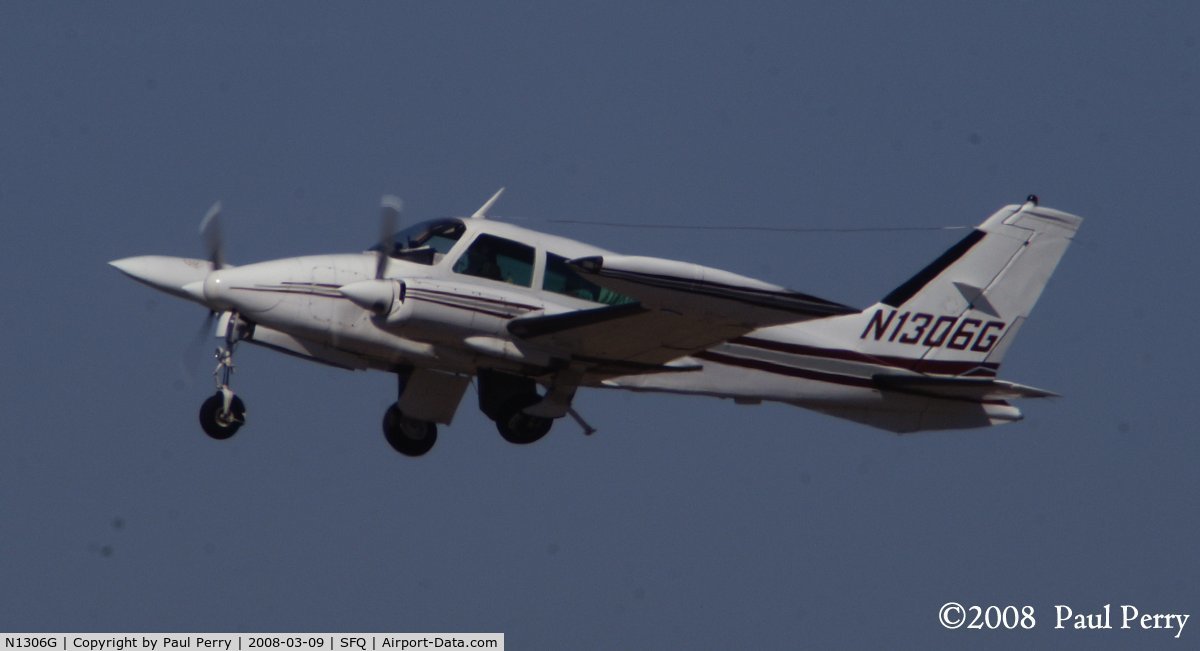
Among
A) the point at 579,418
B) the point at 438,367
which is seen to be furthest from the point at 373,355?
the point at 579,418

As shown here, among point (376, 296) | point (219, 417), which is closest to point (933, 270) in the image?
point (376, 296)

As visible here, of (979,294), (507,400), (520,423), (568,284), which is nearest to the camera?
(568,284)

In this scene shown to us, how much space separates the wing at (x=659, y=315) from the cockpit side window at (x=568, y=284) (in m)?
0.68

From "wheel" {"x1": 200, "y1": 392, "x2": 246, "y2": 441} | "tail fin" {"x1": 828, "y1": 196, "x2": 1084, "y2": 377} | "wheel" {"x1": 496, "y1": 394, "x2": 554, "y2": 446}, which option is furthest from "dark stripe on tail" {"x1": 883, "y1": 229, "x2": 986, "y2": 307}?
"wheel" {"x1": 200, "y1": 392, "x2": 246, "y2": 441}

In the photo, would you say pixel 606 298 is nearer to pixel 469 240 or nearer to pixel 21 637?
pixel 469 240

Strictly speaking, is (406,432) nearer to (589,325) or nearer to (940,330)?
(589,325)

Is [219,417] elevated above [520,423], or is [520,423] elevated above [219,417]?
[520,423]

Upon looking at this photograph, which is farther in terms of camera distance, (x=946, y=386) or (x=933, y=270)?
(x=933, y=270)

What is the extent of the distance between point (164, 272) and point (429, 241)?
3150mm

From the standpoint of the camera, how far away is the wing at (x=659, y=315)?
61.3 feet

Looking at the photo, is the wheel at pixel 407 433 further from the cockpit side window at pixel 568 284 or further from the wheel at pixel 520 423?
the cockpit side window at pixel 568 284

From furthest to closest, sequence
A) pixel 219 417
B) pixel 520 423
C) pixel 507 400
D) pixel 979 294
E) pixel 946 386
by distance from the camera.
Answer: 1. pixel 979 294
2. pixel 946 386
3. pixel 520 423
4. pixel 507 400
5. pixel 219 417

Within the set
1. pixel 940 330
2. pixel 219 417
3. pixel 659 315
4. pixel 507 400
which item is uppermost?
pixel 940 330

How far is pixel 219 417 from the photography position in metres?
21.0
